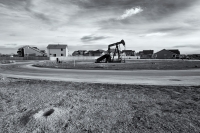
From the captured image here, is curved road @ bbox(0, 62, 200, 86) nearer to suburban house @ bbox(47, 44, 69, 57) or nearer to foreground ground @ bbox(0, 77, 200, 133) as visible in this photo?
foreground ground @ bbox(0, 77, 200, 133)

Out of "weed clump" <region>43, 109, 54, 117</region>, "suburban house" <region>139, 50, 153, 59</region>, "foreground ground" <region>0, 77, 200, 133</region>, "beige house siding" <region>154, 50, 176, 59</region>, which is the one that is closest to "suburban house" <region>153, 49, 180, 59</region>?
"beige house siding" <region>154, 50, 176, 59</region>

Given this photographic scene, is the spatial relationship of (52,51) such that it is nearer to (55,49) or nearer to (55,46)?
(55,49)

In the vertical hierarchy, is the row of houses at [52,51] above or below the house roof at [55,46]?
below

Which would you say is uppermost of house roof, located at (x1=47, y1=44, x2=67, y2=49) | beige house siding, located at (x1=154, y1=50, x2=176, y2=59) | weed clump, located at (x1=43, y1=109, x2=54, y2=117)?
house roof, located at (x1=47, y1=44, x2=67, y2=49)

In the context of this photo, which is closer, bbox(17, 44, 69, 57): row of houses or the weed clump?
the weed clump

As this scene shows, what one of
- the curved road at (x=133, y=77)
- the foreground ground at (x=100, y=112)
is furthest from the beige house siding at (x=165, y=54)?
the foreground ground at (x=100, y=112)

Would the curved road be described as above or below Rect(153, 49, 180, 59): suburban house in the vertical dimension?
below

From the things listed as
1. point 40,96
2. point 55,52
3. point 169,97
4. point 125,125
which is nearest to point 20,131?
point 40,96

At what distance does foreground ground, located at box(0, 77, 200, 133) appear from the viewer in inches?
140

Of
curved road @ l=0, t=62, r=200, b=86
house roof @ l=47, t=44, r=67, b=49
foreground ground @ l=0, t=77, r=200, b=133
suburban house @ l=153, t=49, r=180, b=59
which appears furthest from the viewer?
suburban house @ l=153, t=49, r=180, b=59

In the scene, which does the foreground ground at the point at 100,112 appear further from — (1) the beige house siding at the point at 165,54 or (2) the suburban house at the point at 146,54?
(2) the suburban house at the point at 146,54

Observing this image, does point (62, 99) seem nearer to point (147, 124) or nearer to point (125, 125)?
point (125, 125)

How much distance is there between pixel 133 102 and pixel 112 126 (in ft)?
6.20

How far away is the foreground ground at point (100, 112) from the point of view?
3555 mm
